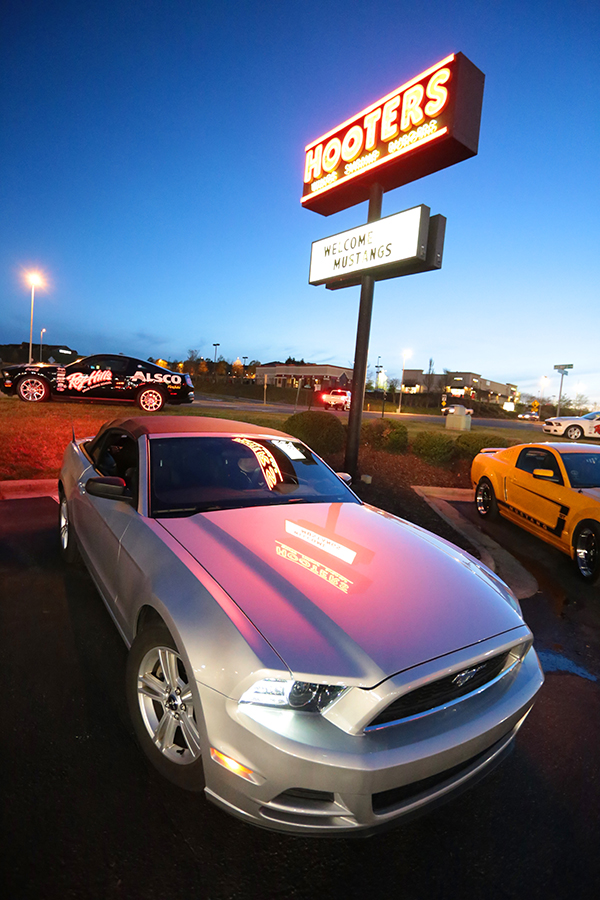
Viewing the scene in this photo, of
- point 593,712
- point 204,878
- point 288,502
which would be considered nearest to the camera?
point 204,878

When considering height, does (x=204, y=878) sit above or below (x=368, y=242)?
below

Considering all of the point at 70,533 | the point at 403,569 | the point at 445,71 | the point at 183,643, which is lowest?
the point at 70,533

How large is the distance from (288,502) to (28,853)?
2.09m

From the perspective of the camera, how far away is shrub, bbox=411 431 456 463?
11.4 m

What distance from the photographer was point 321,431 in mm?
10914

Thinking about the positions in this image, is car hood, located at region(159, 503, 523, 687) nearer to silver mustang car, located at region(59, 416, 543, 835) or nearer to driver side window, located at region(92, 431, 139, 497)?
silver mustang car, located at region(59, 416, 543, 835)

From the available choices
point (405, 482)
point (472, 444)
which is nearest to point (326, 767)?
point (405, 482)

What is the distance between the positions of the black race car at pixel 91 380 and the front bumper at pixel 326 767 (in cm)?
1242

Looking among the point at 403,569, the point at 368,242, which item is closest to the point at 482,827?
the point at 403,569

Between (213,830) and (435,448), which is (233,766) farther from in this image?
(435,448)

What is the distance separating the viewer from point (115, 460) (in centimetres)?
448

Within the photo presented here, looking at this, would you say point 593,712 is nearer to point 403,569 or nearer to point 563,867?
point 563,867

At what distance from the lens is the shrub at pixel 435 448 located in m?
11.4

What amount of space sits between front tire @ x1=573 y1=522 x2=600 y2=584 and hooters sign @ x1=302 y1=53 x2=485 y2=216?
6.06 meters
